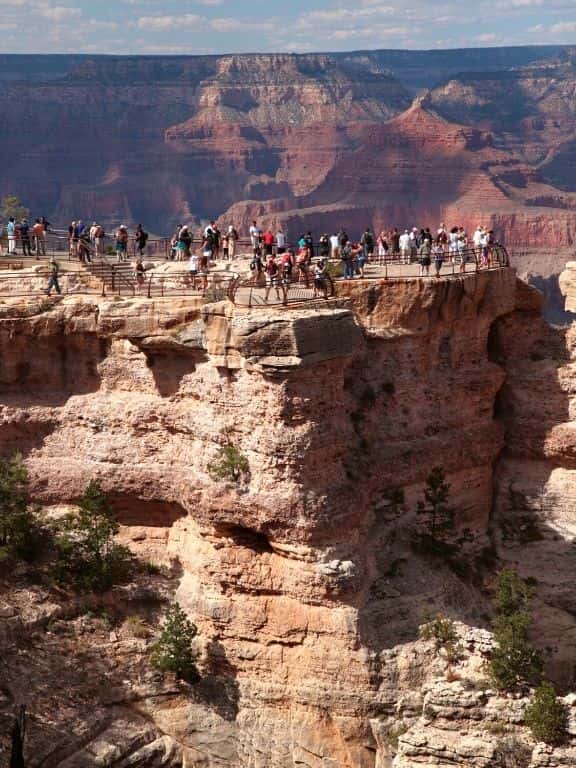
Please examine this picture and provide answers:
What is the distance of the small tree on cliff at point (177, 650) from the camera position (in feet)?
107

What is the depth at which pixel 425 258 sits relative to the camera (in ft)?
123

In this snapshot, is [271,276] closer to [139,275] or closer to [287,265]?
[287,265]

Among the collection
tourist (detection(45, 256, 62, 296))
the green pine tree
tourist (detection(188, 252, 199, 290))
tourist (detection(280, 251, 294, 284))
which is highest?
tourist (detection(280, 251, 294, 284))

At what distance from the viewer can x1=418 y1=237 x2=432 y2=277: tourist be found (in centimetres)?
3762

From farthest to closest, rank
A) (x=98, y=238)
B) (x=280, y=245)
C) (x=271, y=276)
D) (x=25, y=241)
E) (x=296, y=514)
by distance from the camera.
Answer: (x=25, y=241) → (x=98, y=238) → (x=280, y=245) → (x=271, y=276) → (x=296, y=514)

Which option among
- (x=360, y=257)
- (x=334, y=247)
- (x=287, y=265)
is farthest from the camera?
(x=334, y=247)

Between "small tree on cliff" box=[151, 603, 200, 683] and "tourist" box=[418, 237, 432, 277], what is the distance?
38.7ft

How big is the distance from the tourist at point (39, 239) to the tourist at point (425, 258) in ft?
39.4

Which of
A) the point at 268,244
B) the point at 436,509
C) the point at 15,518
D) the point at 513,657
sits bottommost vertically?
the point at 513,657

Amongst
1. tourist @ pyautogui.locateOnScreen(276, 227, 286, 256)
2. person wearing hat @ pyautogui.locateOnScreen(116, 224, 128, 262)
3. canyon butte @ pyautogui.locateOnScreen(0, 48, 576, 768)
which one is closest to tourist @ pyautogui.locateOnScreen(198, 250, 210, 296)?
canyon butte @ pyautogui.locateOnScreen(0, 48, 576, 768)

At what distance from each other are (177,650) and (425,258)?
1305 centimetres

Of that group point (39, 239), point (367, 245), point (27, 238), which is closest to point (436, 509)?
point (367, 245)

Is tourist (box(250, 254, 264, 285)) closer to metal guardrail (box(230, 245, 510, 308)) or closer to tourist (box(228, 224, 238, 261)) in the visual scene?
metal guardrail (box(230, 245, 510, 308))

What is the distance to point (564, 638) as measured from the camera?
3716 centimetres
